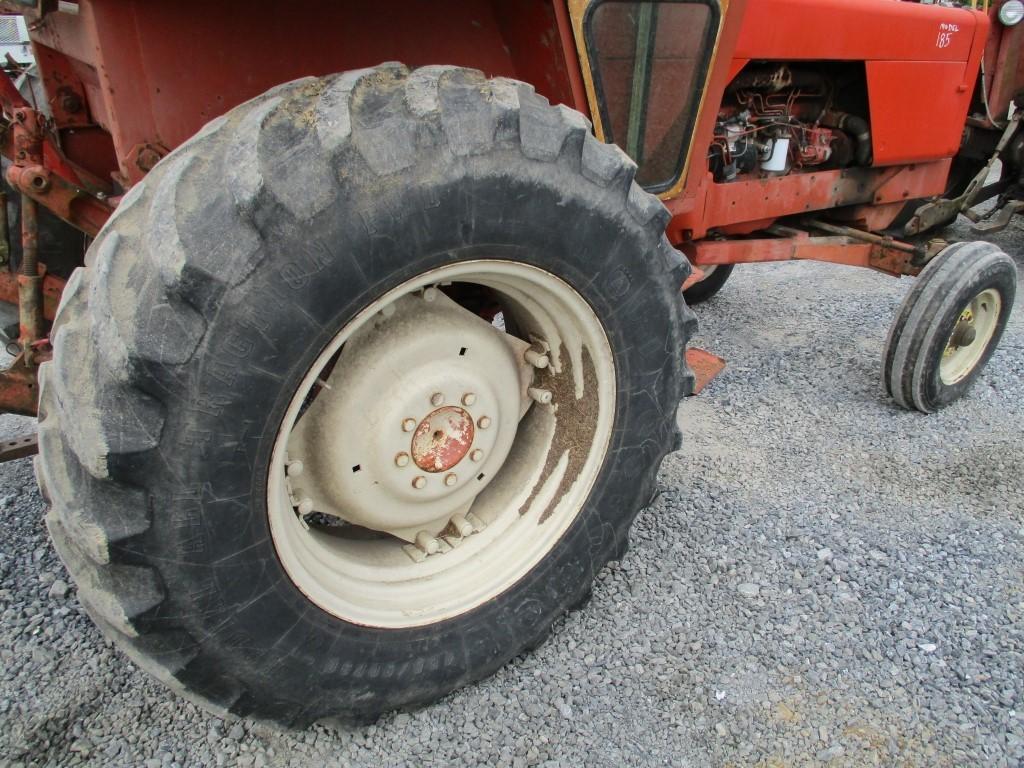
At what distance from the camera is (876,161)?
129 inches

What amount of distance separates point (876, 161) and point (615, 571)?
2.20 meters

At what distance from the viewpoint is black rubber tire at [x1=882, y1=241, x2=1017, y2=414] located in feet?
9.44

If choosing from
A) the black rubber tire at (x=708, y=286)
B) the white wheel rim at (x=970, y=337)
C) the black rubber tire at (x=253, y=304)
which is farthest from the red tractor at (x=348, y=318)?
the black rubber tire at (x=708, y=286)

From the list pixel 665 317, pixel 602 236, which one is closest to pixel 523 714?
pixel 665 317

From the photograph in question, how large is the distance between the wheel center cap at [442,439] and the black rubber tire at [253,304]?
0.36 meters

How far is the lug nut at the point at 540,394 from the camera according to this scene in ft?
6.03

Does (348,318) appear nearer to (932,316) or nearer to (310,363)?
(310,363)

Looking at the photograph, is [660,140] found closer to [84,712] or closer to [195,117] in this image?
[195,117]

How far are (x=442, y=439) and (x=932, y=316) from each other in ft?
6.95

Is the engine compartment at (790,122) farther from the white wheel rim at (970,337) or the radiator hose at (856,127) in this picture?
the white wheel rim at (970,337)

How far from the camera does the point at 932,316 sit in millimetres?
2869

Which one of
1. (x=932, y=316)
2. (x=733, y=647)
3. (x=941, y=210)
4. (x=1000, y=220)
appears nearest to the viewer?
(x=733, y=647)

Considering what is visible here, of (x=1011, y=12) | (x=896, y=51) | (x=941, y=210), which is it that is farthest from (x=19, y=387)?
(x=1011, y=12)

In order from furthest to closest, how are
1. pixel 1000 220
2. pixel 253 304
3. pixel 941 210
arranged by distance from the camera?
pixel 1000 220, pixel 941 210, pixel 253 304
